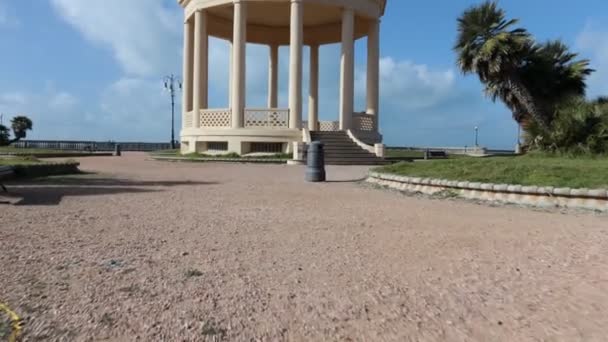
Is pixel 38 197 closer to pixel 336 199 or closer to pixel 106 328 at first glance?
pixel 336 199

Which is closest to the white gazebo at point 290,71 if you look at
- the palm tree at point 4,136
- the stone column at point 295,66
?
the stone column at point 295,66

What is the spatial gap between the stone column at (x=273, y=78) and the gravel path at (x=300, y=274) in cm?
2349

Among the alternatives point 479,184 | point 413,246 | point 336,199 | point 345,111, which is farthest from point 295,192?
point 345,111

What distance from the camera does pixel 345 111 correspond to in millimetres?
24078

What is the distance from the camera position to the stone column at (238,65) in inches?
880

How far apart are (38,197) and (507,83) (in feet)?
79.7

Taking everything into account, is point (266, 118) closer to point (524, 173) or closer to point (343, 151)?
point (343, 151)

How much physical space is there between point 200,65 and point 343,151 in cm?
967

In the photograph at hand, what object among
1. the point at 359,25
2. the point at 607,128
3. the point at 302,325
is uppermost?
the point at 359,25

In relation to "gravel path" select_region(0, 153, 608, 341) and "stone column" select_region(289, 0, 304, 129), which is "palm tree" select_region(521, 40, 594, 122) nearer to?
"stone column" select_region(289, 0, 304, 129)

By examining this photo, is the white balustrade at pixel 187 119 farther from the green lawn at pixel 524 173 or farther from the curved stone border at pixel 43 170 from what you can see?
the green lawn at pixel 524 173

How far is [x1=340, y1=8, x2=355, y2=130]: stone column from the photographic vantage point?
78.0 feet

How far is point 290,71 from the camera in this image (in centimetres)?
2253

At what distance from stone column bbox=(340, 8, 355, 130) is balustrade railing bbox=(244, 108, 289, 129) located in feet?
11.0
